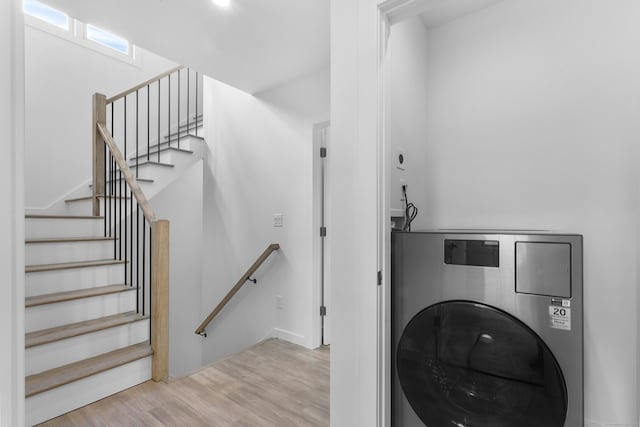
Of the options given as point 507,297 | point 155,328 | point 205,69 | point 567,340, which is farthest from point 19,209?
point 205,69

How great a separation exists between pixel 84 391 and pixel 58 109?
326cm

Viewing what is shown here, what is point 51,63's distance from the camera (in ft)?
11.9

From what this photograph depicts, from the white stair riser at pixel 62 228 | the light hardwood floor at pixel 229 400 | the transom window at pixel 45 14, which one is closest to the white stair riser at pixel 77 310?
the light hardwood floor at pixel 229 400

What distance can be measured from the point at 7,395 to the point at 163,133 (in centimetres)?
469

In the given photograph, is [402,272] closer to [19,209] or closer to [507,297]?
[507,297]

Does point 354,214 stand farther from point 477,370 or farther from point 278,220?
point 278,220

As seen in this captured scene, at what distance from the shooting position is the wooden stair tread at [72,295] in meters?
2.12

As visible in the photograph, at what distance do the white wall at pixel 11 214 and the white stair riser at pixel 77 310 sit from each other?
6.60 ft

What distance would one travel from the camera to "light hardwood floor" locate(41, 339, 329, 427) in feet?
5.99

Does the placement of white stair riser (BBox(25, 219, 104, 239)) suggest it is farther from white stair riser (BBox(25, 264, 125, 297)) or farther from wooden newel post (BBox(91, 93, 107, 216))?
white stair riser (BBox(25, 264, 125, 297))

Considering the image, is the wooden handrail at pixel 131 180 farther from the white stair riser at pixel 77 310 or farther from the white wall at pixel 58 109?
the white wall at pixel 58 109

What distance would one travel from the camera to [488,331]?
1.18 meters

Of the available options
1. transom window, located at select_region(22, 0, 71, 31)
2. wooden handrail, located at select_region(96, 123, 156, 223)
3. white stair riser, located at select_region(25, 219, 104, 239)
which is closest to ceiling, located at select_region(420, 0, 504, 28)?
wooden handrail, located at select_region(96, 123, 156, 223)

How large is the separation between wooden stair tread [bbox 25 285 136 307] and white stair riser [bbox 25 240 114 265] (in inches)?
13.0
